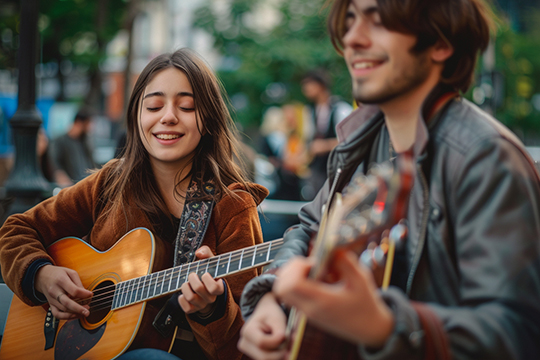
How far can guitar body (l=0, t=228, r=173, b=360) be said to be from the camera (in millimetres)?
2137

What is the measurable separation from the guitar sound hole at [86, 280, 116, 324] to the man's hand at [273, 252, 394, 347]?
1.45 m

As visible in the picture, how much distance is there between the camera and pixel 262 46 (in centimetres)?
1394

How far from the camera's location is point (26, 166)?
441 centimetres

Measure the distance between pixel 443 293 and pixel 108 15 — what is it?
1249cm

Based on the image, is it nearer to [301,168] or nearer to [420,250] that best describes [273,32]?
[301,168]

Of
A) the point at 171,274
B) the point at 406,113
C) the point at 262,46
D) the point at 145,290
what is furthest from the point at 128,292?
the point at 262,46

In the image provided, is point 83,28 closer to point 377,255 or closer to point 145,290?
point 145,290

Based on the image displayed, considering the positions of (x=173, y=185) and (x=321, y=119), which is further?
(x=321, y=119)

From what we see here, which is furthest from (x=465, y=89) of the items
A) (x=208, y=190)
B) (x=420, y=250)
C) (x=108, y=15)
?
(x=108, y=15)

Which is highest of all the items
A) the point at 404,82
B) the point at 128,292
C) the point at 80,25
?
the point at 80,25

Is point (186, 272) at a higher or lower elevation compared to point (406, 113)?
lower

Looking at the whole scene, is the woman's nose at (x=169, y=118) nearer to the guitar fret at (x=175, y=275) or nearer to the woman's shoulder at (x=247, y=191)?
the woman's shoulder at (x=247, y=191)

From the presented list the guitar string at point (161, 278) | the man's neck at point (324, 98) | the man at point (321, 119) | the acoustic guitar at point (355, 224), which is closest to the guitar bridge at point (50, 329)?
the guitar string at point (161, 278)

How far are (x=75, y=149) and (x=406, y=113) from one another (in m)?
7.26
